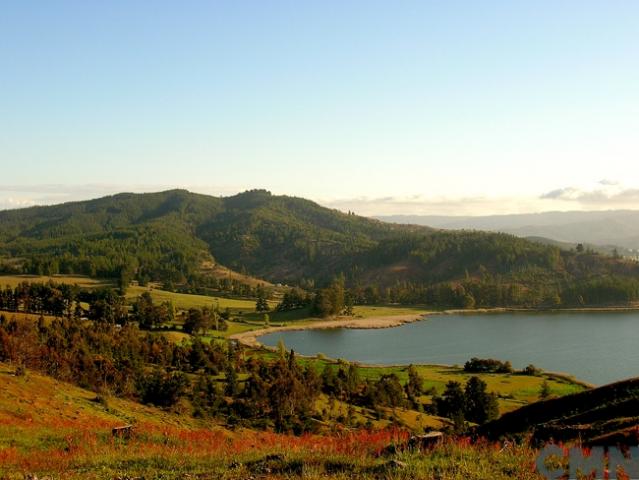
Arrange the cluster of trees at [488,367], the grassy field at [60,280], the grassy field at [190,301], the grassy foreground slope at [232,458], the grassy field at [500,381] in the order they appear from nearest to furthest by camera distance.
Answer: the grassy foreground slope at [232,458] → the grassy field at [500,381] → the cluster of trees at [488,367] → the grassy field at [190,301] → the grassy field at [60,280]

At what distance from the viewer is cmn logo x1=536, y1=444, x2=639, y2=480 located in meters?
11.3

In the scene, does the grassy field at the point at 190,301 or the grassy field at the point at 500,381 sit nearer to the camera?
the grassy field at the point at 500,381

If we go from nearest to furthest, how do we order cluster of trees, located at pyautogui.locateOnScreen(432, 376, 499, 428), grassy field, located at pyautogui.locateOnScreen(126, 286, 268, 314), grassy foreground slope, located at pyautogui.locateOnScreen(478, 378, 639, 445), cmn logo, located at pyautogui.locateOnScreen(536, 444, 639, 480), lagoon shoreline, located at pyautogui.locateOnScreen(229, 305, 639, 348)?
cmn logo, located at pyautogui.locateOnScreen(536, 444, 639, 480)
grassy foreground slope, located at pyautogui.locateOnScreen(478, 378, 639, 445)
cluster of trees, located at pyautogui.locateOnScreen(432, 376, 499, 428)
lagoon shoreline, located at pyautogui.locateOnScreen(229, 305, 639, 348)
grassy field, located at pyautogui.locateOnScreen(126, 286, 268, 314)

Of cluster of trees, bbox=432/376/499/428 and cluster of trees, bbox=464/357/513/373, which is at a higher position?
cluster of trees, bbox=432/376/499/428

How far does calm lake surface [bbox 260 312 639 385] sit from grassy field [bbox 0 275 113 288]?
7622 centimetres

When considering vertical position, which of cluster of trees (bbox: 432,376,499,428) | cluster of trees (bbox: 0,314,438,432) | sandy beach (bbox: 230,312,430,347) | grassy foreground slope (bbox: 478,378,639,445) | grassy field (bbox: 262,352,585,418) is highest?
grassy foreground slope (bbox: 478,378,639,445)

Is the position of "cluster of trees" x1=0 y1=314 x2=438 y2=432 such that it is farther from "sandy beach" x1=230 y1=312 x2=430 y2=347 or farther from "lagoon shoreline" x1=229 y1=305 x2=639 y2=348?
"sandy beach" x1=230 y1=312 x2=430 y2=347

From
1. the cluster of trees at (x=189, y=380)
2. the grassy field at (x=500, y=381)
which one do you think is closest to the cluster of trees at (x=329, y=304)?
the grassy field at (x=500, y=381)

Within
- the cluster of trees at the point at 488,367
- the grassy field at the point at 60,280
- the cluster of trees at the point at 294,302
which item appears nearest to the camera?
the cluster of trees at the point at 488,367

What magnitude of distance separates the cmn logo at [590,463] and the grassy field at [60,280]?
175471 mm

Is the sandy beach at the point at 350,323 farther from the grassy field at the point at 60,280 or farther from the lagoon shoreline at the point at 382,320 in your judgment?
the grassy field at the point at 60,280

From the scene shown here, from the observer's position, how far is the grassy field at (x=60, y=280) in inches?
6668

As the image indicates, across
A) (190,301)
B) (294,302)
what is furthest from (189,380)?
(294,302)

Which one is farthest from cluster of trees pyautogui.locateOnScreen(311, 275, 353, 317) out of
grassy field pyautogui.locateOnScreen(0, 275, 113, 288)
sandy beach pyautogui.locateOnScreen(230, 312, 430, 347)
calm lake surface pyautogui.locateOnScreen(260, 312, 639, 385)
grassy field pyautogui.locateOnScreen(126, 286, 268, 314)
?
grassy field pyautogui.locateOnScreen(0, 275, 113, 288)
